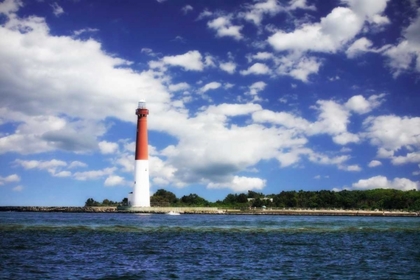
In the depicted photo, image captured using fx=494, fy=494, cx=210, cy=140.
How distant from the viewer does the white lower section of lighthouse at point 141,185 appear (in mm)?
91875

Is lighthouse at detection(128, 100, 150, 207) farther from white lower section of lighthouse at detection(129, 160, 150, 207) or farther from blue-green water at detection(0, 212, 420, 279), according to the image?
blue-green water at detection(0, 212, 420, 279)

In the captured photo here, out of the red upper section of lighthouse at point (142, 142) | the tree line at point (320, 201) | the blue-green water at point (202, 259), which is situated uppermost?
the red upper section of lighthouse at point (142, 142)

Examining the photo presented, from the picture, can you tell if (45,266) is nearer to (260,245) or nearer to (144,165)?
(260,245)

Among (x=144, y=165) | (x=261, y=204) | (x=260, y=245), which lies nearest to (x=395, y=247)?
(x=260, y=245)

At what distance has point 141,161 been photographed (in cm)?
9150

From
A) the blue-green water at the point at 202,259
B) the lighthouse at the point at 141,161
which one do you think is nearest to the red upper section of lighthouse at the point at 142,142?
the lighthouse at the point at 141,161

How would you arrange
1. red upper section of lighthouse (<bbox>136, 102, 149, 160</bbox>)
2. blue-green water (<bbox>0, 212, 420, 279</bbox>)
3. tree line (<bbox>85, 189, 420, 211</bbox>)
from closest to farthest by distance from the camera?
blue-green water (<bbox>0, 212, 420, 279</bbox>) → red upper section of lighthouse (<bbox>136, 102, 149, 160</bbox>) → tree line (<bbox>85, 189, 420, 211</bbox>)

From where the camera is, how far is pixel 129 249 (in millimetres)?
34031

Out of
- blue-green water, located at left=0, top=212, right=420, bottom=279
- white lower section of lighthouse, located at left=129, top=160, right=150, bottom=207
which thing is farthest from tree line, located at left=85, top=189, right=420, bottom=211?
blue-green water, located at left=0, top=212, right=420, bottom=279

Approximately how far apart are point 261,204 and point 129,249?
424 feet

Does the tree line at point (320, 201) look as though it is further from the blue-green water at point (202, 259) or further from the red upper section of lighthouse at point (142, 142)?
the blue-green water at point (202, 259)

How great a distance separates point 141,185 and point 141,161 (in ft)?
18.2

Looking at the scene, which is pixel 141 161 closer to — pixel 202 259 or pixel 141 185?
pixel 141 185

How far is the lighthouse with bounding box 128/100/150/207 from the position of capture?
9162cm
